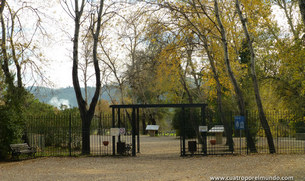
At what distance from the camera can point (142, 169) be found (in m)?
13.9

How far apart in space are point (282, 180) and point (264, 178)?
0.60m

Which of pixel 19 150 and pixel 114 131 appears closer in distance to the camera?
pixel 19 150

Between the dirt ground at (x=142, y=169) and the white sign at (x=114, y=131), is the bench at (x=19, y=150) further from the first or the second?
the white sign at (x=114, y=131)

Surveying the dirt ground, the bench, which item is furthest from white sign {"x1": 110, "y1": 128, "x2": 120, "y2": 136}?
the bench

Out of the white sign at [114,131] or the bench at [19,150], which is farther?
the white sign at [114,131]

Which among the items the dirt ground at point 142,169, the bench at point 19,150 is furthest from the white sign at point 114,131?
the bench at point 19,150

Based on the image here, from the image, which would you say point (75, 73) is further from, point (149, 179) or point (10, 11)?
point (149, 179)

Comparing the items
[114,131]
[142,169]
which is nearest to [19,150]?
[114,131]

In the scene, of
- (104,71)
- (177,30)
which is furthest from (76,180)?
(104,71)

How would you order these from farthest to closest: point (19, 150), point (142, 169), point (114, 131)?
1. point (114, 131)
2. point (19, 150)
3. point (142, 169)

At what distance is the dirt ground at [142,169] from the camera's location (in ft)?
38.3

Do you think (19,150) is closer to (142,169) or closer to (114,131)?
(114,131)

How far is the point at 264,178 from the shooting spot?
33.9 ft

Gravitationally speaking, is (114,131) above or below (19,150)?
above
